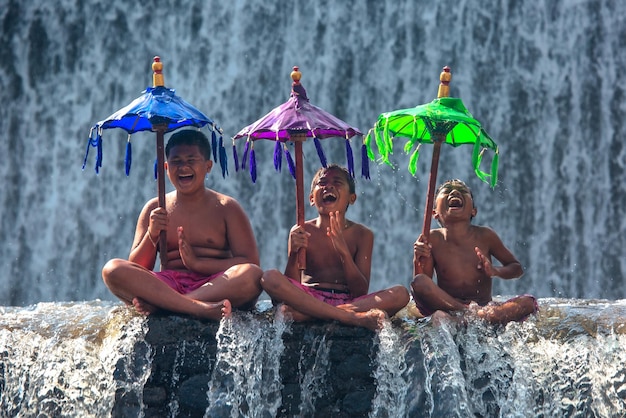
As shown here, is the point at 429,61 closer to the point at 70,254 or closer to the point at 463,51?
the point at 463,51

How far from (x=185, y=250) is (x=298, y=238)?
1.97 feet

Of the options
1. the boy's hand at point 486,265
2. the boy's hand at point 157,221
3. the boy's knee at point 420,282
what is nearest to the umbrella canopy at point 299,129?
the boy's hand at point 157,221

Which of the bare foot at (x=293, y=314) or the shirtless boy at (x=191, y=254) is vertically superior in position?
the shirtless boy at (x=191, y=254)

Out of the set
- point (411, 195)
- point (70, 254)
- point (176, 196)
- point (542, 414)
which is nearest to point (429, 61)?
point (411, 195)

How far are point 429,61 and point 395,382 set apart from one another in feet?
21.5

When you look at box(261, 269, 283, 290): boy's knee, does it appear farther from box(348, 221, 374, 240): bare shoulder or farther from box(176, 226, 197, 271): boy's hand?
box(348, 221, 374, 240): bare shoulder

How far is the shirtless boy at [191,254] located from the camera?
636cm

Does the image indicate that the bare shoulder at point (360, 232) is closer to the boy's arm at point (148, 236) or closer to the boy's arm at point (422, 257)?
→ the boy's arm at point (422, 257)

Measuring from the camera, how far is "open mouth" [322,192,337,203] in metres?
6.89

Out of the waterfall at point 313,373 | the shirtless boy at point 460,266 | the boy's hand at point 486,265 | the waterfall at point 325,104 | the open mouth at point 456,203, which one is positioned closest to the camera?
the waterfall at point 313,373

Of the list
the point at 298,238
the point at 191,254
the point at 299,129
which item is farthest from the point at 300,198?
the point at 191,254

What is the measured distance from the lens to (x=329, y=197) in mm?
6922

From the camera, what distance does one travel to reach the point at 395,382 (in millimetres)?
6270

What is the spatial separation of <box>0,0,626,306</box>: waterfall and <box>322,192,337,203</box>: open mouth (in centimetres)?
478
